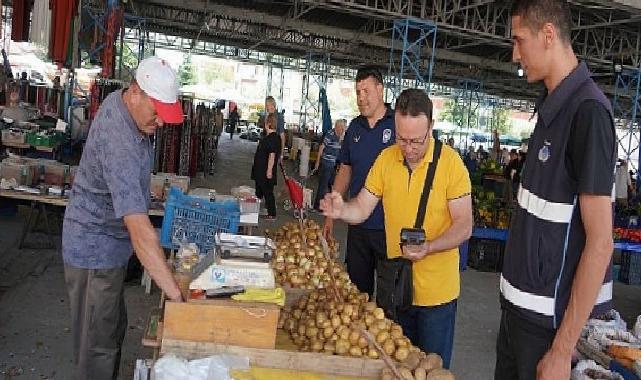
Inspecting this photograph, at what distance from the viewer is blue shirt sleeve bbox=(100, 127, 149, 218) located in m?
2.82

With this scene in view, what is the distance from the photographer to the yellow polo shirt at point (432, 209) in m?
3.09

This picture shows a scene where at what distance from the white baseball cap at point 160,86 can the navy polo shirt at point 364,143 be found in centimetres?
167

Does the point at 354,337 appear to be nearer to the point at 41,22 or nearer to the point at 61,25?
the point at 41,22

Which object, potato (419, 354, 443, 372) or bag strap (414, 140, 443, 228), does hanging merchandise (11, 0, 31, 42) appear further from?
potato (419, 354, 443, 372)

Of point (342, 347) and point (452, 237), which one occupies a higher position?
point (452, 237)

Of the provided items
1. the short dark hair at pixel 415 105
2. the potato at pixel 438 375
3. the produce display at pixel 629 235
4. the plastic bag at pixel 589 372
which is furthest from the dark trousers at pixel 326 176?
the potato at pixel 438 375

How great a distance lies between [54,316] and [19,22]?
769cm

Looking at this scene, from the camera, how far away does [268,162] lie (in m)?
11.0

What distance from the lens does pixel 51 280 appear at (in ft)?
20.9

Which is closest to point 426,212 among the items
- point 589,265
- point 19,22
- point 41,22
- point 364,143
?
point 589,265

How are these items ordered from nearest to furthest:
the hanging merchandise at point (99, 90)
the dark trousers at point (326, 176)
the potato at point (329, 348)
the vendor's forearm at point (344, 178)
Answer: the potato at point (329, 348) → the vendor's forearm at point (344, 178) → the hanging merchandise at point (99, 90) → the dark trousers at point (326, 176)

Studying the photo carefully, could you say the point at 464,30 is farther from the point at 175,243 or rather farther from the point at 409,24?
the point at 175,243

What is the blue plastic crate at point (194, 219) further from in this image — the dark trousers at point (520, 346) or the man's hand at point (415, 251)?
the dark trousers at point (520, 346)

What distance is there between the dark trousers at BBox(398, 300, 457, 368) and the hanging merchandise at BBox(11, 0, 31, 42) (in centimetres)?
1033
